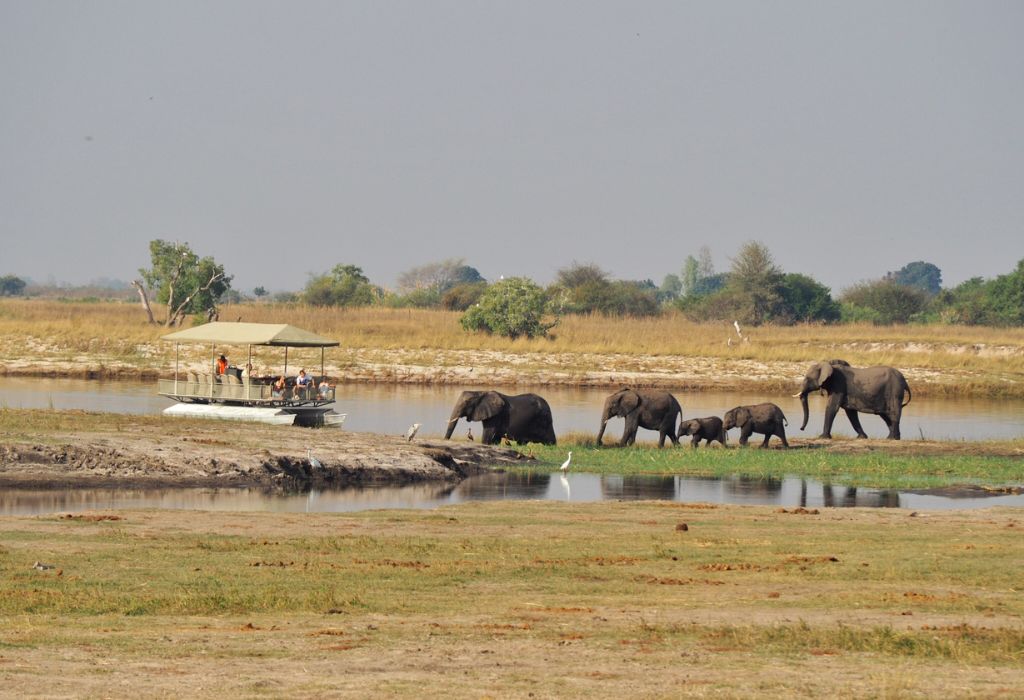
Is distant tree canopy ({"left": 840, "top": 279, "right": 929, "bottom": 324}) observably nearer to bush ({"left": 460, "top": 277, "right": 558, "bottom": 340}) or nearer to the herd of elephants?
bush ({"left": 460, "top": 277, "right": 558, "bottom": 340})

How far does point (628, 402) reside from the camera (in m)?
36.8

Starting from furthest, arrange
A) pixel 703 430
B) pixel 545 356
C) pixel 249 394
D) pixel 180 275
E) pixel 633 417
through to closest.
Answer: pixel 180 275 < pixel 545 356 < pixel 249 394 < pixel 633 417 < pixel 703 430

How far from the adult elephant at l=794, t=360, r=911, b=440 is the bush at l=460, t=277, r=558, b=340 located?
115ft

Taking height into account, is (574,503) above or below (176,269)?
below

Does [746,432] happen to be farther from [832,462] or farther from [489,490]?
[489,490]

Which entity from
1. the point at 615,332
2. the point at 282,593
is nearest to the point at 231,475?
the point at 282,593

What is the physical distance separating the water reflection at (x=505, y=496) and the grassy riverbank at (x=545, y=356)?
3285cm

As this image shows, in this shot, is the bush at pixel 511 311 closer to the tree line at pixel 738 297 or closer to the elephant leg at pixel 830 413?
the tree line at pixel 738 297

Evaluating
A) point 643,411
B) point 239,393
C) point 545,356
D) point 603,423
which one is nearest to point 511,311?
point 545,356

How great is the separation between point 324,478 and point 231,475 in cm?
194

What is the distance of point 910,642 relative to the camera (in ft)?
40.4

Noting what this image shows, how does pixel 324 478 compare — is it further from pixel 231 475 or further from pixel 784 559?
pixel 784 559

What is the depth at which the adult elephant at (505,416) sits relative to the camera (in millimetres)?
35312

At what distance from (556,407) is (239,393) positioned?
14622mm
